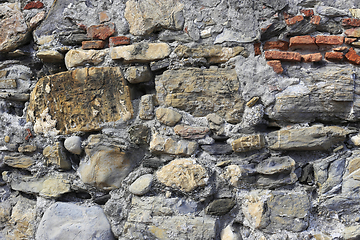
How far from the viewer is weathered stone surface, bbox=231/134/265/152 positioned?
49.9 inches

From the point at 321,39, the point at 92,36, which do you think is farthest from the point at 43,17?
the point at 321,39

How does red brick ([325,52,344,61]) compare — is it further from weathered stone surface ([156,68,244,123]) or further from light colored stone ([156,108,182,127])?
light colored stone ([156,108,182,127])

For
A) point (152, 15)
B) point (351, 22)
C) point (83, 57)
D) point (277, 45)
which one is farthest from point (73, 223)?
point (351, 22)

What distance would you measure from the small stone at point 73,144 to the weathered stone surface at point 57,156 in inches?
1.9

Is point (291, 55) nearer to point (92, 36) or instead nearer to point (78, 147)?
point (92, 36)

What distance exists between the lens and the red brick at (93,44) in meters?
1.46

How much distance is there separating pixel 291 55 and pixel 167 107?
68 cm

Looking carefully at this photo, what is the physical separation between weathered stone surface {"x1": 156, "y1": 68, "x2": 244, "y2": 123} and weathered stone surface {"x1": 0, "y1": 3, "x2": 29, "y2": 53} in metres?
0.96

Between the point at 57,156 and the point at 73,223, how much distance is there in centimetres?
38

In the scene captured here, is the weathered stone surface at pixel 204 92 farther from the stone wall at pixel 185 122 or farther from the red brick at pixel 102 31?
the red brick at pixel 102 31

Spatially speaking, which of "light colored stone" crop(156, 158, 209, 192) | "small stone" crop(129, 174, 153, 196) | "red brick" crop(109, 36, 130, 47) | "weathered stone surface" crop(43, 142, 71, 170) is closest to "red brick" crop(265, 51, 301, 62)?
"light colored stone" crop(156, 158, 209, 192)

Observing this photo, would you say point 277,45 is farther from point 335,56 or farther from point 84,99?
point 84,99

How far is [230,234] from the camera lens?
1253 mm

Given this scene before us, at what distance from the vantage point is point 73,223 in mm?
1399
